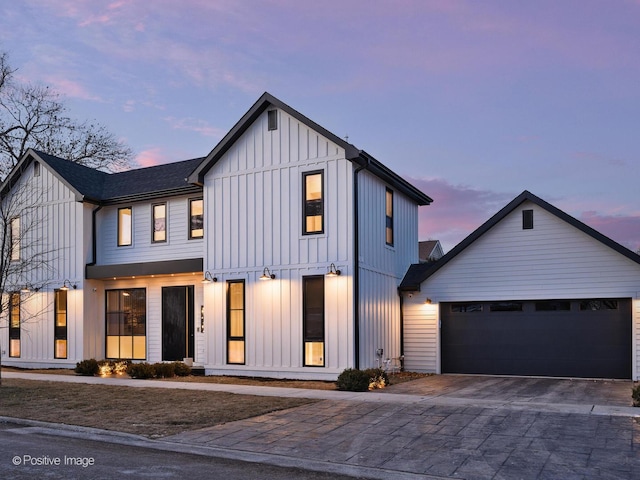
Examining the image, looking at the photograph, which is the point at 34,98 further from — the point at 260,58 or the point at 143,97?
the point at 260,58

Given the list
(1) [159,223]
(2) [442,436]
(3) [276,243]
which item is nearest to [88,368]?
(1) [159,223]

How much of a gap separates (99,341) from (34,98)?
20385mm

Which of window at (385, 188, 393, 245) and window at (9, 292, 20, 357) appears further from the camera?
window at (9, 292, 20, 357)

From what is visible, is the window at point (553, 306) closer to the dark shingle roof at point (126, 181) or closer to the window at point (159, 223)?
the dark shingle roof at point (126, 181)

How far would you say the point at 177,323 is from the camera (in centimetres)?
2181

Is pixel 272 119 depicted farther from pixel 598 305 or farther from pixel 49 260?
pixel 598 305

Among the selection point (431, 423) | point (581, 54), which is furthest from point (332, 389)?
point (581, 54)

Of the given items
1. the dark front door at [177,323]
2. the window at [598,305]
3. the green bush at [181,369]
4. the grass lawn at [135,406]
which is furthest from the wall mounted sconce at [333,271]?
the window at [598,305]

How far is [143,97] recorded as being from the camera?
23781 millimetres

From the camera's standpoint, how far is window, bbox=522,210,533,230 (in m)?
19.1

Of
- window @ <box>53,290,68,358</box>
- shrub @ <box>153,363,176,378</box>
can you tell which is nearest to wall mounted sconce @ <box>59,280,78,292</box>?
window @ <box>53,290,68,358</box>

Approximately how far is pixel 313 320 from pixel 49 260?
36.6 ft

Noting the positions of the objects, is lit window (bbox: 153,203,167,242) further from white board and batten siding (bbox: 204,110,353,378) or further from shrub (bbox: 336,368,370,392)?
shrub (bbox: 336,368,370,392)

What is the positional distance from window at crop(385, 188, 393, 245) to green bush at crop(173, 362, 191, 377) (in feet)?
24.1
